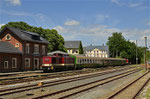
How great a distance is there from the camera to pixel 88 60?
4228 centimetres

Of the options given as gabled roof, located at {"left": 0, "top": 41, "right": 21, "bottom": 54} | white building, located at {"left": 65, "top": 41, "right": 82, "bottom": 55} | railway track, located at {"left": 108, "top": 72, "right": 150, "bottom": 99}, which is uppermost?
white building, located at {"left": 65, "top": 41, "right": 82, "bottom": 55}

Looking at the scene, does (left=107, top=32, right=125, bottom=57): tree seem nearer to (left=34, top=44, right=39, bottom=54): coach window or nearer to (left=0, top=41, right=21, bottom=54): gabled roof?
(left=34, top=44, right=39, bottom=54): coach window

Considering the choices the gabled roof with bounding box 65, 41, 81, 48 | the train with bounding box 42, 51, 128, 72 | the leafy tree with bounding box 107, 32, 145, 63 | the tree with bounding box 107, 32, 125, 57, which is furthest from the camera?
the gabled roof with bounding box 65, 41, 81, 48

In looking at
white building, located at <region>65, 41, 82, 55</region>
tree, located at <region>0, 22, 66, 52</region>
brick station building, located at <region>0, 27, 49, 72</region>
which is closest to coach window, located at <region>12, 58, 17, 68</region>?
brick station building, located at <region>0, 27, 49, 72</region>

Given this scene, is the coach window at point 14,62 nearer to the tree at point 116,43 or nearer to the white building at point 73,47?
the white building at point 73,47

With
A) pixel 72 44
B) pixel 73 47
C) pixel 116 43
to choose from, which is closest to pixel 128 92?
pixel 116 43

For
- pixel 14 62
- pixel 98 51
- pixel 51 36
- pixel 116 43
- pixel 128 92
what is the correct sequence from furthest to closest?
1. pixel 98 51
2. pixel 116 43
3. pixel 51 36
4. pixel 14 62
5. pixel 128 92

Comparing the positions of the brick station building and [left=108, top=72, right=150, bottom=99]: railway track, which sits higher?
the brick station building

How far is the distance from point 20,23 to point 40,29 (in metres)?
7.24

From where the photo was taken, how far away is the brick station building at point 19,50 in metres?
31.8

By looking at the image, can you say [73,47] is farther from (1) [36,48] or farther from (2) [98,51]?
(1) [36,48]

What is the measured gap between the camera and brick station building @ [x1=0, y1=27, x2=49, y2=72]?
104ft

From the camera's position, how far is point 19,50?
35.6 m

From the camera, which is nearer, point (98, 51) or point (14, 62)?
point (14, 62)
